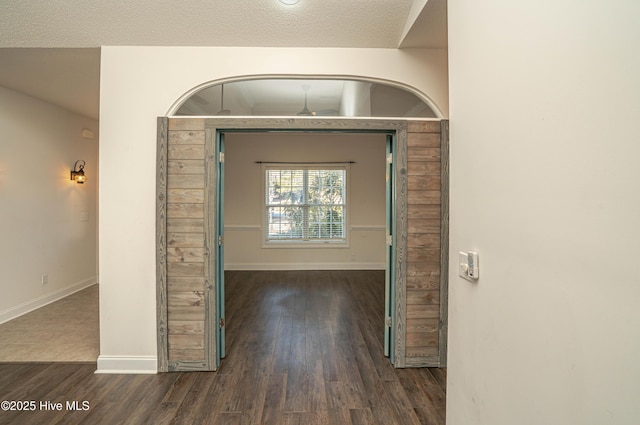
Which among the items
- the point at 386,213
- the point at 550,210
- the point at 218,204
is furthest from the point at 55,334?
the point at 550,210

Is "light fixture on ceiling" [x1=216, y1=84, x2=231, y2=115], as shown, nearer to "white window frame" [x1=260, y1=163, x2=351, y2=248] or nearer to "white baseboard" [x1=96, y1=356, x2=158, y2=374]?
"white baseboard" [x1=96, y1=356, x2=158, y2=374]

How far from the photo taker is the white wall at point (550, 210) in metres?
0.64

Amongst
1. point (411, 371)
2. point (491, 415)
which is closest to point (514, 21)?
point (491, 415)

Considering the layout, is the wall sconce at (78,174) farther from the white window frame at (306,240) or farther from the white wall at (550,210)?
the white wall at (550,210)

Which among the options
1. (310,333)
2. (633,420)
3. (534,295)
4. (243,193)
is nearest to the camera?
(633,420)

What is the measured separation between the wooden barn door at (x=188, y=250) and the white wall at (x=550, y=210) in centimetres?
188

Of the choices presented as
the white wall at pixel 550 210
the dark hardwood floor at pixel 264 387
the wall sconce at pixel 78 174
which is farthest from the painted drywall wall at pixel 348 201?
the white wall at pixel 550 210

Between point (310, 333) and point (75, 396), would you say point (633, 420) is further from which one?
point (75, 396)

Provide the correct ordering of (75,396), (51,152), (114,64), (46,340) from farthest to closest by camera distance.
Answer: (51,152)
(46,340)
(114,64)
(75,396)

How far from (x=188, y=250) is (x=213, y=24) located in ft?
5.72

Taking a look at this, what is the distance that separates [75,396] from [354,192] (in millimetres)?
4929

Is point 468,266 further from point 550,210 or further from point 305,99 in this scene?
point 305,99

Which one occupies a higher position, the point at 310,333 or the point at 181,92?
the point at 181,92

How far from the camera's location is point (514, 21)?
3.20 ft
